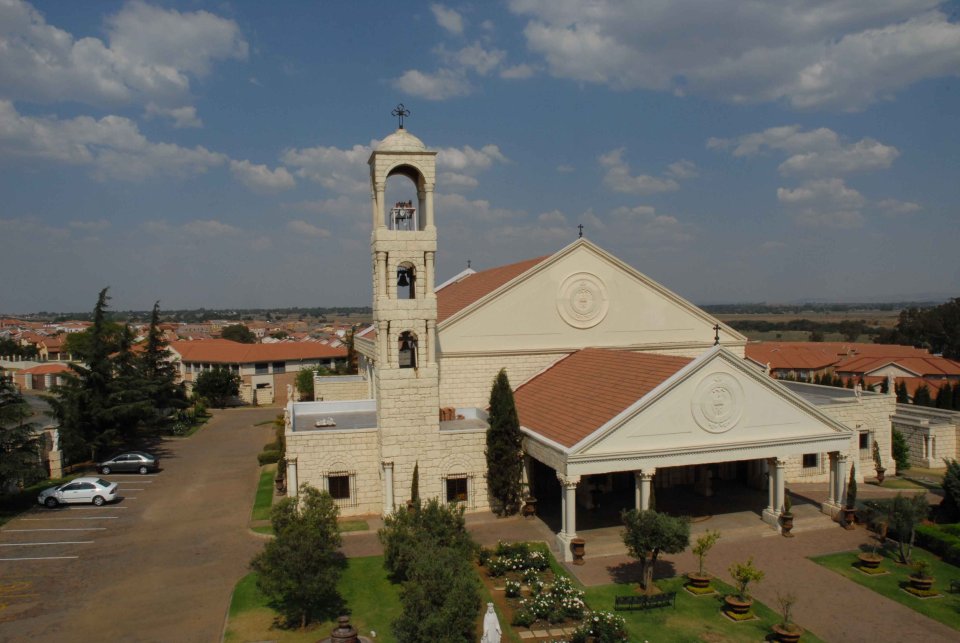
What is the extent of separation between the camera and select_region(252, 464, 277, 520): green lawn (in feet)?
86.4

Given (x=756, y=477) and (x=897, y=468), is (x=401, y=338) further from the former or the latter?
(x=897, y=468)

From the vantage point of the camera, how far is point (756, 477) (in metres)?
29.3

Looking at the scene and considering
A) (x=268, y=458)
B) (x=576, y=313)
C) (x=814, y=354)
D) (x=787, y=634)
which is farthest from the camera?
(x=814, y=354)

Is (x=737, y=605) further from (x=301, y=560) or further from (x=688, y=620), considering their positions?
(x=301, y=560)

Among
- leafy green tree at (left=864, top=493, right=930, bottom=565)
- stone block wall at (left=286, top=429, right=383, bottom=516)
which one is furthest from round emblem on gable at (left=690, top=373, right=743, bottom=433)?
stone block wall at (left=286, top=429, right=383, bottom=516)

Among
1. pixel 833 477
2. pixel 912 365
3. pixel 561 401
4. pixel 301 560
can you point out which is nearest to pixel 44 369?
pixel 561 401

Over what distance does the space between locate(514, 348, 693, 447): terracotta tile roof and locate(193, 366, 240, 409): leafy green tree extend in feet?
129

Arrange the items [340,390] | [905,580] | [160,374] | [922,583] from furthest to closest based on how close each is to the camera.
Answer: [160,374] → [340,390] → [905,580] → [922,583]

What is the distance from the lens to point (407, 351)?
2786 centimetres

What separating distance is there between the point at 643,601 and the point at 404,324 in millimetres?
12689

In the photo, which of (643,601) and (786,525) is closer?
(643,601)

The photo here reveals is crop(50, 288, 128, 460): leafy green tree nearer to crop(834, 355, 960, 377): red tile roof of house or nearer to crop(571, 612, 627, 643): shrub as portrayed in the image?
crop(571, 612, 627, 643): shrub

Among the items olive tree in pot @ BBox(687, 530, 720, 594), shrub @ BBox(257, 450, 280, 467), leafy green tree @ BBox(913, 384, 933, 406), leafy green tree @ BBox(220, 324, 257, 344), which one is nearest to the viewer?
olive tree in pot @ BBox(687, 530, 720, 594)

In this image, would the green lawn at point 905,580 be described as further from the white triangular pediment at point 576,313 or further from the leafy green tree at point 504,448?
the white triangular pediment at point 576,313
